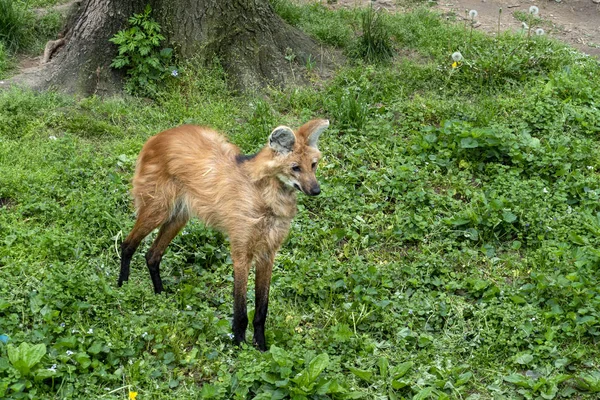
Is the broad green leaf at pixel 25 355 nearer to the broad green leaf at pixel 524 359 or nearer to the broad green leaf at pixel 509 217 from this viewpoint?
the broad green leaf at pixel 524 359

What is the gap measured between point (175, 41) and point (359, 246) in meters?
2.52

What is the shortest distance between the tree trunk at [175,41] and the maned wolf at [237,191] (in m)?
2.11

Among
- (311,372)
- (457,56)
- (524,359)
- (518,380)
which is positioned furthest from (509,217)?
(457,56)

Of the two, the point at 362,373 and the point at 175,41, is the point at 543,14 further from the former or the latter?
the point at 362,373

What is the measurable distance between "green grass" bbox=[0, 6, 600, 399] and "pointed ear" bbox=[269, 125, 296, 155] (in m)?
0.98

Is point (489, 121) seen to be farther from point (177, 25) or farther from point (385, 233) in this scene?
point (177, 25)

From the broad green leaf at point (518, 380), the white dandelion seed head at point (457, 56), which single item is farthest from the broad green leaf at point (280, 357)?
the white dandelion seed head at point (457, 56)

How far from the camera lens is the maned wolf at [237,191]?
394cm

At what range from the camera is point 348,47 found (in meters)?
7.05

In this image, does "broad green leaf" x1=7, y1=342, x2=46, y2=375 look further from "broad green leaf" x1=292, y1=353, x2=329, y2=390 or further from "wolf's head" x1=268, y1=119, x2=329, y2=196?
"wolf's head" x1=268, y1=119, x2=329, y2=196

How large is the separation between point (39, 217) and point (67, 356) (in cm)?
156

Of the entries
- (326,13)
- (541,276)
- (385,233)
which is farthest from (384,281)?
(326,13)

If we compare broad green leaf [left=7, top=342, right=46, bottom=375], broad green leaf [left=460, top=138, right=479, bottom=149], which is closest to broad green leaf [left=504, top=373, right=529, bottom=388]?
broad green leaf [left=460, top=138, right=479, bottom=149]

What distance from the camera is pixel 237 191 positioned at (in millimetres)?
4047
